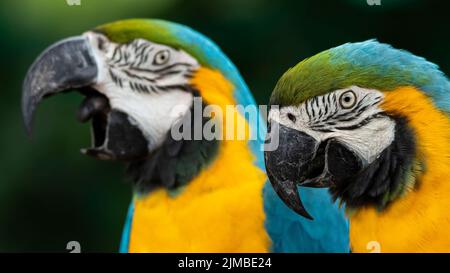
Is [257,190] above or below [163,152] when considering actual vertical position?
below

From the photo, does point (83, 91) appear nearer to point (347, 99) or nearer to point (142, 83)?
point (142, 83)

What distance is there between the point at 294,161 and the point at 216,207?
0.43m

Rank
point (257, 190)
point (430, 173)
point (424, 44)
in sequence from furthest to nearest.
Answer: point (424, 44) → point (257, 190) → point (430, 173)

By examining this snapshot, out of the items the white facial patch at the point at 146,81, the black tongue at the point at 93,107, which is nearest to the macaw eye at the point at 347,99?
the white facial patch at the point at 146,81

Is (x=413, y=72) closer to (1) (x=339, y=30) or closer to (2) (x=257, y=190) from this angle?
(2) (x=257, y=190)

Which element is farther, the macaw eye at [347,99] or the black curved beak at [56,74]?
the black curved beak at [56,74]

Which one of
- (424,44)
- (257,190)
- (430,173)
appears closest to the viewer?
(430,173)

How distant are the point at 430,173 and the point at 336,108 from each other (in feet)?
0.73

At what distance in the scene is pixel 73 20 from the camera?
325 centimetres

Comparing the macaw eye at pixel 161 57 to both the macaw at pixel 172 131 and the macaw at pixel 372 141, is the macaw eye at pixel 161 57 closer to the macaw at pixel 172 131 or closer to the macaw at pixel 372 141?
the macaw at pixel 172 131

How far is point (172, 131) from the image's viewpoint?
1.86 meters

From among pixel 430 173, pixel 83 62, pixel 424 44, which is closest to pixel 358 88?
pixel 430 173

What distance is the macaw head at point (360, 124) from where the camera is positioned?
136 cm

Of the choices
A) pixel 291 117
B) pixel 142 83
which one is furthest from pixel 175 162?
pixel 291 117
